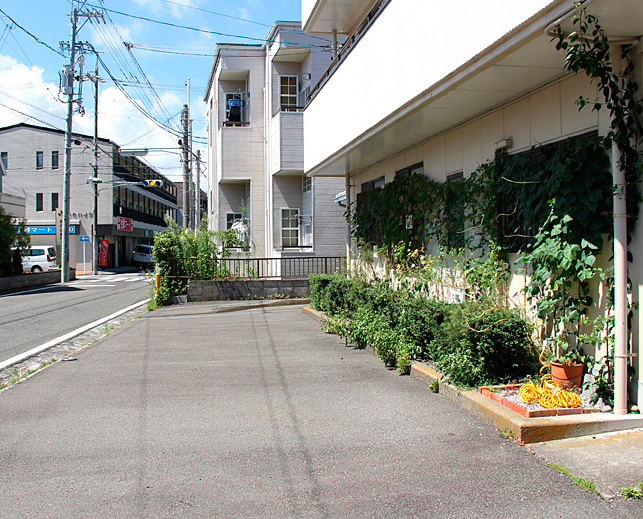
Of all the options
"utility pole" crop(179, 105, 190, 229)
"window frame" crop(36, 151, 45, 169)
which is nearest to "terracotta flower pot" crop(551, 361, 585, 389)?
"utility pole" crop(179, 105, 190, 229)

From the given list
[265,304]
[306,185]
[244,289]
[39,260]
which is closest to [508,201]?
[265,304]

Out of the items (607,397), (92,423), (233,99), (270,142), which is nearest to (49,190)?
(233,99)

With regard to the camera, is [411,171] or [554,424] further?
[411,171]

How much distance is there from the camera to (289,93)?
61.4 feet

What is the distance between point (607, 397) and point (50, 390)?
5.91 meters

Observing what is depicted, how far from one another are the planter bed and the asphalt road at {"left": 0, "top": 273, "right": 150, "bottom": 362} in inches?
294

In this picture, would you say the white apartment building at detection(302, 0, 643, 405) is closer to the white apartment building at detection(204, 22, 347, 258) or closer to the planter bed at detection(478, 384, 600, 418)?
the planter bed at detection(478, 384, 600, 418)

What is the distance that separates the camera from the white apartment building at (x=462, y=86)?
13.6 feet

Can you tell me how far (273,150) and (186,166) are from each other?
10.4 m

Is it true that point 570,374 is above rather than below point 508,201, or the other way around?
below

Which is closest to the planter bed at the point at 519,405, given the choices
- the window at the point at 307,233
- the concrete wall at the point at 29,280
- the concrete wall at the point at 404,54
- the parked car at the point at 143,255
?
the concrete wall at the point at 404,54

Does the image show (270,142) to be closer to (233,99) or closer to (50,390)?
(233,99)

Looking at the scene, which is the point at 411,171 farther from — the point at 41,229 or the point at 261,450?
the point at 41,229

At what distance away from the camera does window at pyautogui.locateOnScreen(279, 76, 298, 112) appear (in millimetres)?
18656
